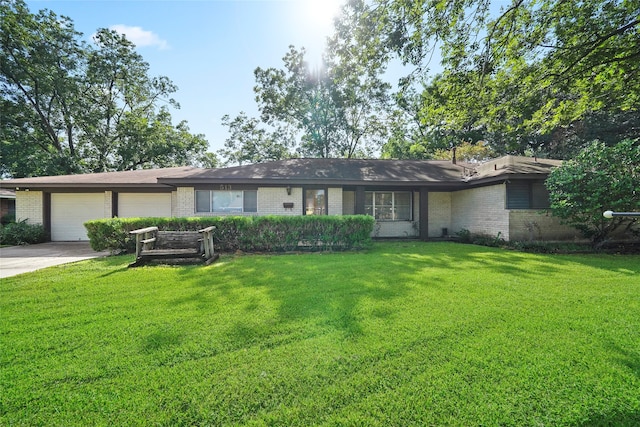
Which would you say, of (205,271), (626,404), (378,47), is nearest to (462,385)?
(626,404)

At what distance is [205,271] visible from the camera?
6.00 meters

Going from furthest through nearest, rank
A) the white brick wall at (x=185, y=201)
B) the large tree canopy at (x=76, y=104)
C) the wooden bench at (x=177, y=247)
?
the large tree canopy at (x=76, y=104)
the white brick wall at (x=185, y=201)
the wooden bench at (x=177, y=247)

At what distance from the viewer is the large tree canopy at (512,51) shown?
17.2 ft

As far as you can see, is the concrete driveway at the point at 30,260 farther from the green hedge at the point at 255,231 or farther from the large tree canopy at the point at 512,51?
the large tree canopy at the point at 512,51

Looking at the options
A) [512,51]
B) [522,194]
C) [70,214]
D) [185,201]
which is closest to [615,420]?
[512,51]

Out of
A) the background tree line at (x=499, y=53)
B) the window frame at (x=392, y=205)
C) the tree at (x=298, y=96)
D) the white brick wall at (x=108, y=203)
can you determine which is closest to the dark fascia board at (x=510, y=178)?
the background tree line at (x=499, y=53)

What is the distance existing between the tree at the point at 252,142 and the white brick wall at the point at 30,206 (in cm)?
1675

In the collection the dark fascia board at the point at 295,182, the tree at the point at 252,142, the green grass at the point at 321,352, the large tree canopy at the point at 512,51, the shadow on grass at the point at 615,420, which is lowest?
the shadow on grass at the point at 615,420

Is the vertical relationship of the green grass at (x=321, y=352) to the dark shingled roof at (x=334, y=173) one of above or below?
below

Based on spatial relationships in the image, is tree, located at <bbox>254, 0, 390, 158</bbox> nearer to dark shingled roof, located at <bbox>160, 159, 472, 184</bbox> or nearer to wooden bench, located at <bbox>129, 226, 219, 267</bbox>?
dark shingled roof, located at <bbox>160, 159, 472, 184</bbox>

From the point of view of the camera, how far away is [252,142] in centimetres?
2809

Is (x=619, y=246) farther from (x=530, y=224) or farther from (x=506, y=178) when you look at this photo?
(x=506, y=178)

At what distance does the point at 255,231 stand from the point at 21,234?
10.7 metres

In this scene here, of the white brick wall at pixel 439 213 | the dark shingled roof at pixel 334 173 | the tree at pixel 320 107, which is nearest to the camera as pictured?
the dark shingled roof at pixel 334 173
